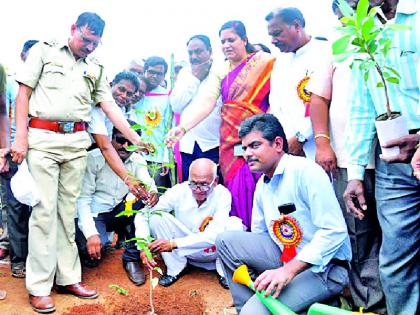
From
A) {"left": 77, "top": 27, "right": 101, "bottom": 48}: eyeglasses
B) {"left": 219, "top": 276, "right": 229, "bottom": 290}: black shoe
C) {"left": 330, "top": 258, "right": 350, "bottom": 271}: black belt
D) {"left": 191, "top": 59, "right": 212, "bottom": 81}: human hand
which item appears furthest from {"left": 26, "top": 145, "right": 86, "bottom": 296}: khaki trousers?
{"left": 330, "top": 258, "right": 350, "bottom": 271}: black belt

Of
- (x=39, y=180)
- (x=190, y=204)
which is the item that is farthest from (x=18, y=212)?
(x=190, y=204)

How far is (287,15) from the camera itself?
3.09 m

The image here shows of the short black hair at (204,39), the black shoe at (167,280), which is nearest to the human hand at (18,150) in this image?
the black shoe at (167,280)

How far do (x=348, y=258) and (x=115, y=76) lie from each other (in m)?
2.50

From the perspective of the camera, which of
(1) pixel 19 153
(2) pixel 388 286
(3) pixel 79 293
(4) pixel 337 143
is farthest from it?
(3) pixel 79 293

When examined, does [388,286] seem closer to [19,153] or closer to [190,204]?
[190,204]

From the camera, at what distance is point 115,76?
396 centimetres

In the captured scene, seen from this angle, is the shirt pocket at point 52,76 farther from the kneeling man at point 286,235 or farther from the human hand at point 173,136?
the kneeling man at point 286,235

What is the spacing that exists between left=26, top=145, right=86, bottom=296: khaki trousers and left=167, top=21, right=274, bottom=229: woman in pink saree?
89 cm

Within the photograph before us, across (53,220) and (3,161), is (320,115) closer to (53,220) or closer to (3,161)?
(53,220)

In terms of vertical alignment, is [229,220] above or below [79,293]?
above

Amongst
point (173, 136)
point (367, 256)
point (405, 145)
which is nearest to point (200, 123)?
point (173, 136)

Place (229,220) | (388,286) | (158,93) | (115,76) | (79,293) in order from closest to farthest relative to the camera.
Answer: (388,286) < (79,293) < (229,220) < (115,76) < (158,93)

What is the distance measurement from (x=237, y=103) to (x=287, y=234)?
1.39m
